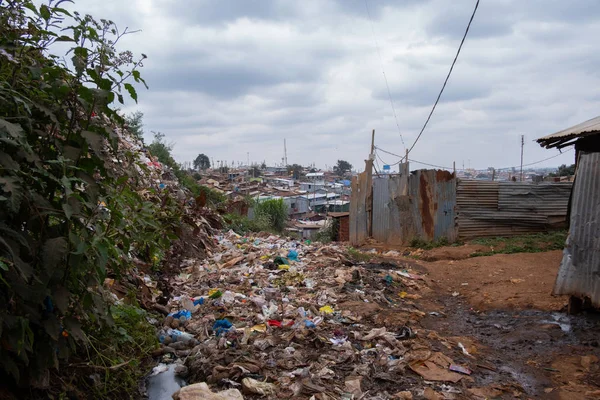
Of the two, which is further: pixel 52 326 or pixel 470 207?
pixel 470 207

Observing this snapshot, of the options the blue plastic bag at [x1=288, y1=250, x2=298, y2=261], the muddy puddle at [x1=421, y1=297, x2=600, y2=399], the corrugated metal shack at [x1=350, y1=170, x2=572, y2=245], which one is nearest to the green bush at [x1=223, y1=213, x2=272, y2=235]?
the blue plastic bag at [x1=288, y1=250, x2=298, y2=261]

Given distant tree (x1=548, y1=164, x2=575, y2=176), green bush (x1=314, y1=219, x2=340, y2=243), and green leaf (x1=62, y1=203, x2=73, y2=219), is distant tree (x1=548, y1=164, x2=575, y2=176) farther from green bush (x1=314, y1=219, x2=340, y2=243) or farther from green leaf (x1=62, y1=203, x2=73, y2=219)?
green leaf (x1=62, y1=203, x2=73, y2=219)

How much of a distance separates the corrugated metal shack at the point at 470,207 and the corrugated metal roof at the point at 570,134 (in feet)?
12.5

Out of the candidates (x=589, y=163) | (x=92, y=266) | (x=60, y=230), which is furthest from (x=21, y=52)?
(x=589, y=163)

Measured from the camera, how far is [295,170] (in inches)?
1842

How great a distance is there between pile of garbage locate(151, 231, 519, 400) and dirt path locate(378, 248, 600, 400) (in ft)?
0.79

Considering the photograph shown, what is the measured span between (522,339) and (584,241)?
122cm

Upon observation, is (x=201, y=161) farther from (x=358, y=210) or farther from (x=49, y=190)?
(x=49, y=190)

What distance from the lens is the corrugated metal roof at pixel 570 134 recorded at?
5375 millimetres

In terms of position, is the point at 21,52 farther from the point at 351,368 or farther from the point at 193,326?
the point at 351,368

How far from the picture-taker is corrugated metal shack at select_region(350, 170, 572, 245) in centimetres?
1048

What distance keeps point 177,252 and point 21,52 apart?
2498mm

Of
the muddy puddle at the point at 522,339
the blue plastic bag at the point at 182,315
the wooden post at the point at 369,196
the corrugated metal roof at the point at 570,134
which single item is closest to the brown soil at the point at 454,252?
the wooden post at the point at 369,196

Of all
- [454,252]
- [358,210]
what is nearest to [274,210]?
[358,210]
